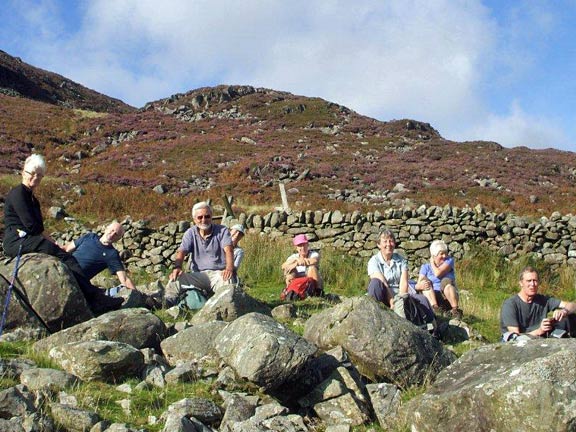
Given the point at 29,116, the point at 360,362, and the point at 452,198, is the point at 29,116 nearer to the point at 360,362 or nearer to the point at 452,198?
the point at 452,198

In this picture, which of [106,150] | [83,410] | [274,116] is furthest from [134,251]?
[274,116]

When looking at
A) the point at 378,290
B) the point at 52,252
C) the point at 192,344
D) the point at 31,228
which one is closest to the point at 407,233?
the point at 378,290

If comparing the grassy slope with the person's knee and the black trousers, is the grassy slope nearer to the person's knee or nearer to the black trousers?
the person's knee

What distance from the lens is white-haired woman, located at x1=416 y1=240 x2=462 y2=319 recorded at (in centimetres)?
881

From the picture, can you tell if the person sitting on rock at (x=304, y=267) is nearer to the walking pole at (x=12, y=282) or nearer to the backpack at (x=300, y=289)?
the backpack at (x=300, y=289)

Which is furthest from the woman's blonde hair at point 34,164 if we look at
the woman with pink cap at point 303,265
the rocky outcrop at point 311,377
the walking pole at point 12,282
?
the woman with pink cap at point 303,265

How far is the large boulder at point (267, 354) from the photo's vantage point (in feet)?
14.4

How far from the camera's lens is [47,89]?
66.2m

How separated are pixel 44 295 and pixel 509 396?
4.46 meters

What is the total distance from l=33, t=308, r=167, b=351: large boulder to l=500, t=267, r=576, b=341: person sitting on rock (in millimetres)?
3734

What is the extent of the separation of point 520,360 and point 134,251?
12362 mm

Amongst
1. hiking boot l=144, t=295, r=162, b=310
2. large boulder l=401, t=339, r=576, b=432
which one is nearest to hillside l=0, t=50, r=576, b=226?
hiking boot l=144, t=295, r=162, b=310

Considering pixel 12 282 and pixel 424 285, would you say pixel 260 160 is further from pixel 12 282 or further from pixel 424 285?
pixel 12 282

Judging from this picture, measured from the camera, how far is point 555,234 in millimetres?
14977
